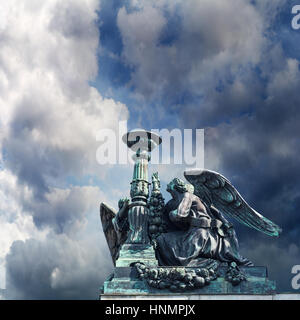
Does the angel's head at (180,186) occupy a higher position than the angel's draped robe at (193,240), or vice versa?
the angel's head at (180,186)

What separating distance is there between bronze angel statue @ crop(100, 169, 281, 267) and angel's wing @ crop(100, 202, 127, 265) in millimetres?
47

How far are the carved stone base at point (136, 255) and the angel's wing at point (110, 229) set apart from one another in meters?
1.45

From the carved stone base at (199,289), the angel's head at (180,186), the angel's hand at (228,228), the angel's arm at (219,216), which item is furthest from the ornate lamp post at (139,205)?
the angel's hand at (228,228)

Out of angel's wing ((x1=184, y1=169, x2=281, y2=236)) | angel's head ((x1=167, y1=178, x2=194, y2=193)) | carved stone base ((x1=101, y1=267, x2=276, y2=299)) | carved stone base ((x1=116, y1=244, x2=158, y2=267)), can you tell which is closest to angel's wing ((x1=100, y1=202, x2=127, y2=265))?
carved stone base ((x1=116, y1=244, x2=158, y2=267))

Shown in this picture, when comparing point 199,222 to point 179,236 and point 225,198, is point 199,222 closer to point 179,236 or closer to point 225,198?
point 179,236

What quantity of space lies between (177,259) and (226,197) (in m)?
2.45

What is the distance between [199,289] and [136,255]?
6.24 feet

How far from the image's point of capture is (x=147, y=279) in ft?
39.1

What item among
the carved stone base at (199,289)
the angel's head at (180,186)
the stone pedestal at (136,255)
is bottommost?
the carved stone base at (199,289)

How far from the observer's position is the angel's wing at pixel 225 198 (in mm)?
13375

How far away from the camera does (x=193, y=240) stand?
12594mm

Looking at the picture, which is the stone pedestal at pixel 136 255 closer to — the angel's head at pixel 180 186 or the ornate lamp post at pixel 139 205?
the ornate lamp post at pixel 139 205

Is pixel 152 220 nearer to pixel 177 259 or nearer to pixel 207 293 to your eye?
pixel 177 259
